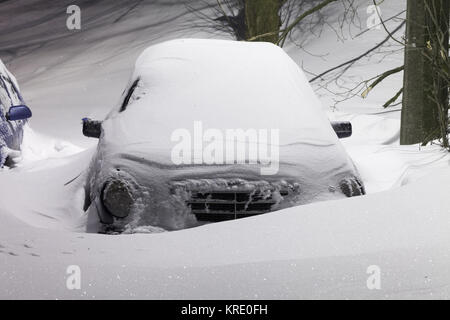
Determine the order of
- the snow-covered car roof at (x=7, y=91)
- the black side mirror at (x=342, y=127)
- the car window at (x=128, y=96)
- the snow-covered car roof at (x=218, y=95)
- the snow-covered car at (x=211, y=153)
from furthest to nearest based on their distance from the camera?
1. the snow-covered car roof at (x=7, y=91)
2. the black side mirror at (x=342, y=127)
3. the car window at (x=128, y=96)
4. the snow-covered car roof at (x=218, y=95)
5. the snow-covered car at (x=211, y=153)

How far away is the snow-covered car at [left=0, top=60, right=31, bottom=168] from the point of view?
5.43 meters

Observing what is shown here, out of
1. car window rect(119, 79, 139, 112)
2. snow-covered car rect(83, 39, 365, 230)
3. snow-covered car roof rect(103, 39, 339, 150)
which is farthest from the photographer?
car window rect(119, 79, 139, 112)

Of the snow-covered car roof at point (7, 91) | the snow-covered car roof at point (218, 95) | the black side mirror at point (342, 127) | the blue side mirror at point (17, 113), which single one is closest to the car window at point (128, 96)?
the snow-covered car roof at point (218, 95)

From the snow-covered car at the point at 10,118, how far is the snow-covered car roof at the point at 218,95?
3.56ft

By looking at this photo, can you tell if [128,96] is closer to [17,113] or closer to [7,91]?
[17,113]

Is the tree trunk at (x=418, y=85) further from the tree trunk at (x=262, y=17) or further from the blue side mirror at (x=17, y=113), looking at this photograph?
the tree trunk at (x=262, y=17)

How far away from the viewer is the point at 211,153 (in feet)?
12.3

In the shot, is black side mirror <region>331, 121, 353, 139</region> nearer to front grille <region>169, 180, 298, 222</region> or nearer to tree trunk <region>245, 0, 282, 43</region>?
front grille <region>169, 180, 298, 222</region>

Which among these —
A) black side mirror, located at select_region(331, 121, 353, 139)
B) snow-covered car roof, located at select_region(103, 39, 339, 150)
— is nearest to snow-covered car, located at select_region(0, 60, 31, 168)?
snow-covered car roof, located at select_region(103, 39, 339, 150)

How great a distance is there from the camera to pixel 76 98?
13047mm

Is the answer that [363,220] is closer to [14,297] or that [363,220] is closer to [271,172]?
[271,172]

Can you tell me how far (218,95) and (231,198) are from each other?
90 centimetres

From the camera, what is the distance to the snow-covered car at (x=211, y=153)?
3650mm
